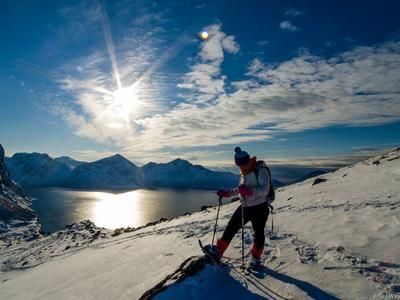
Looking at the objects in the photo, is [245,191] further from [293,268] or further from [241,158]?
[293,268]

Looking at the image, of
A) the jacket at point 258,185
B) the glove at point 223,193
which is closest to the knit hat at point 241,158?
the jacket at point 258,185

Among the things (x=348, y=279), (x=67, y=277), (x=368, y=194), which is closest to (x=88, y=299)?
(x=67, y=277)

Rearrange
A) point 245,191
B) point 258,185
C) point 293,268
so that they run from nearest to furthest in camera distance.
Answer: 1. point 293,268
2. point 245,191
3. point 258,185

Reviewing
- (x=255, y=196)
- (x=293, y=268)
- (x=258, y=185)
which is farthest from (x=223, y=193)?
(x=293, y=268)

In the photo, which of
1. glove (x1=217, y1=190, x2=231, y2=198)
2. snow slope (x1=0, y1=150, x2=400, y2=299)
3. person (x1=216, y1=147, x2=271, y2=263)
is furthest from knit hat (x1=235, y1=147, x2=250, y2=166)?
snow slope (x1=0, y1=150, x2=400, y2=299)

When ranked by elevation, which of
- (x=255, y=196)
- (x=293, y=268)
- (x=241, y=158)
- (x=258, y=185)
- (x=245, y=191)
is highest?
(x=241, y=158)

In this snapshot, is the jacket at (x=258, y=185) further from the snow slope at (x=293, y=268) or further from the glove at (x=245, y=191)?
the snow slope at (x=293, y=268)

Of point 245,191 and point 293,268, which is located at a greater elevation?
point 245,191

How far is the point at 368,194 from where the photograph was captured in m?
13.0

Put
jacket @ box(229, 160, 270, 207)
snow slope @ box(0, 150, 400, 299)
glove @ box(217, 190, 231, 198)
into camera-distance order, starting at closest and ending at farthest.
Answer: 1. snow slope @ box(0, 150, 400, 299)
2. jacket @ box(229, 160, 270, 207)
3. glove @ box(217, 190, 231, 198)

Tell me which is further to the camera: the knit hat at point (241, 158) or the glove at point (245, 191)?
the knit hat at point (241, 158)

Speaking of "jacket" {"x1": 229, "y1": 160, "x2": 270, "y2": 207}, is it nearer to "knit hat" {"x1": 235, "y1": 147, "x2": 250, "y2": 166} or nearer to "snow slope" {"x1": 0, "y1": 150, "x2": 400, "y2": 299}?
"knit hat" {"x1": 235, "y1": 147, "x2": 250, "y2": 166}

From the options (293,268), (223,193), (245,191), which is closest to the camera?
(293,268)

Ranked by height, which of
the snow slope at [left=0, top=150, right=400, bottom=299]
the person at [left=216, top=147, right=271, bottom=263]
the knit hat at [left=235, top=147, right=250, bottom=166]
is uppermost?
the knit hat at [left=235, top=147, right=250, bottom=166]
